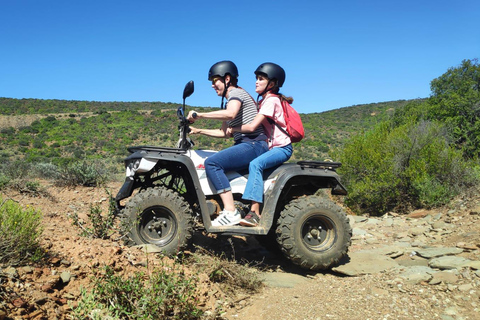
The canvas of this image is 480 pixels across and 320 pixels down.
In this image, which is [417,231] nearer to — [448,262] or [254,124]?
[448,262]

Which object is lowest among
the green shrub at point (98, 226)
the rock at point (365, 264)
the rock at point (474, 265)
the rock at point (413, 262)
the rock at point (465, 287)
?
the rock at point (413, 262)

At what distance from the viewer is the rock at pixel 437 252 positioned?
5.70 metres

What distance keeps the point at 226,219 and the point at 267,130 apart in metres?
1.29

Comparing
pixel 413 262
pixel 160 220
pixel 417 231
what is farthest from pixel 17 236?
pixel 417 231

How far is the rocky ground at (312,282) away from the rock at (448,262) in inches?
0.4

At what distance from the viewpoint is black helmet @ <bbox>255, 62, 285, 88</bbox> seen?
5223 mm

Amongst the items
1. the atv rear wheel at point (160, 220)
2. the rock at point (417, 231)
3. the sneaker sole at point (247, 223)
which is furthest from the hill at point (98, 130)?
the atv rear wheel at point (160, 220)

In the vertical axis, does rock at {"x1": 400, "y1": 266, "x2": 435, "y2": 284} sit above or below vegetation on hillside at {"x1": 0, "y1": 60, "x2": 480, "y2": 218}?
below

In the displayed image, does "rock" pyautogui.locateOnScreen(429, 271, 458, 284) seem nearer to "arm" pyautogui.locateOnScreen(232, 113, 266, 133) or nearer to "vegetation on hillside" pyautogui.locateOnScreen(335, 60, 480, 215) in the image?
"arm" pyautogui.locateOnScreen(232, 113, 266, 133)

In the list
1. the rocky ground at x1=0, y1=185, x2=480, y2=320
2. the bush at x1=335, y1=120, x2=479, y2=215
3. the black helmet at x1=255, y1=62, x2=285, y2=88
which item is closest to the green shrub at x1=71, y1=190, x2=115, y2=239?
the rocky ground at x1=0, y1=185, x2=480, y2=320

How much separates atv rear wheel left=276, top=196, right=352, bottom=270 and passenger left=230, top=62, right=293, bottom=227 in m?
0.41

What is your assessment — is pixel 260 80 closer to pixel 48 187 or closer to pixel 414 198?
pixel 48 187

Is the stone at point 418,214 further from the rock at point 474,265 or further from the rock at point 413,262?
the rock at point 474,265

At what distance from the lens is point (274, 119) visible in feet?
16.9
